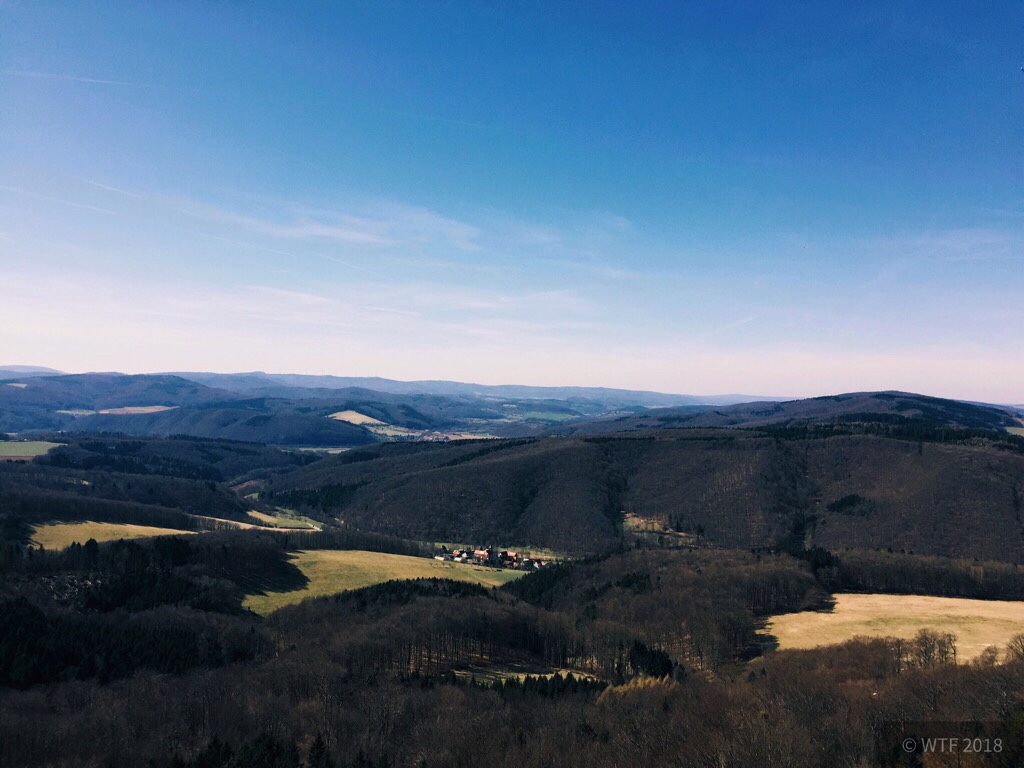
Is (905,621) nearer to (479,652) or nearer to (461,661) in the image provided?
(479,652)

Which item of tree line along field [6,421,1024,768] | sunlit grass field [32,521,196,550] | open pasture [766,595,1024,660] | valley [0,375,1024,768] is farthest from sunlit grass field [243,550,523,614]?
open pasture [766,595,1024,660]

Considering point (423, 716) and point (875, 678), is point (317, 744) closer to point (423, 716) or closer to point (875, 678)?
point (423, 716)

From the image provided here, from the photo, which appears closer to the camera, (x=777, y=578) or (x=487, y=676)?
(x=487, y=676)

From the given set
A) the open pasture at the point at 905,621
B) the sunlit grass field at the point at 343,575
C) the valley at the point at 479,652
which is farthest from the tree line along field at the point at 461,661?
the open pasture at the point at 905,621

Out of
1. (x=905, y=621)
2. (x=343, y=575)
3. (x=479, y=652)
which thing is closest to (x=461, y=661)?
(x=479, y=652)

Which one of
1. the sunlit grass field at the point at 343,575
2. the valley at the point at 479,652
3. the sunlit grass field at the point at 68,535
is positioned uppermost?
the valley at the point at 479,652

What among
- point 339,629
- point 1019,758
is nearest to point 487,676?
point 339,629

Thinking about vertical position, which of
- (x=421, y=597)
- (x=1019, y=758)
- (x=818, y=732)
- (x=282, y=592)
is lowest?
(x=282, y=592)

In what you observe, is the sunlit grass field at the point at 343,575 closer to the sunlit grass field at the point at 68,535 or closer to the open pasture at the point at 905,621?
the sunlit grass field at the point at 68,535
